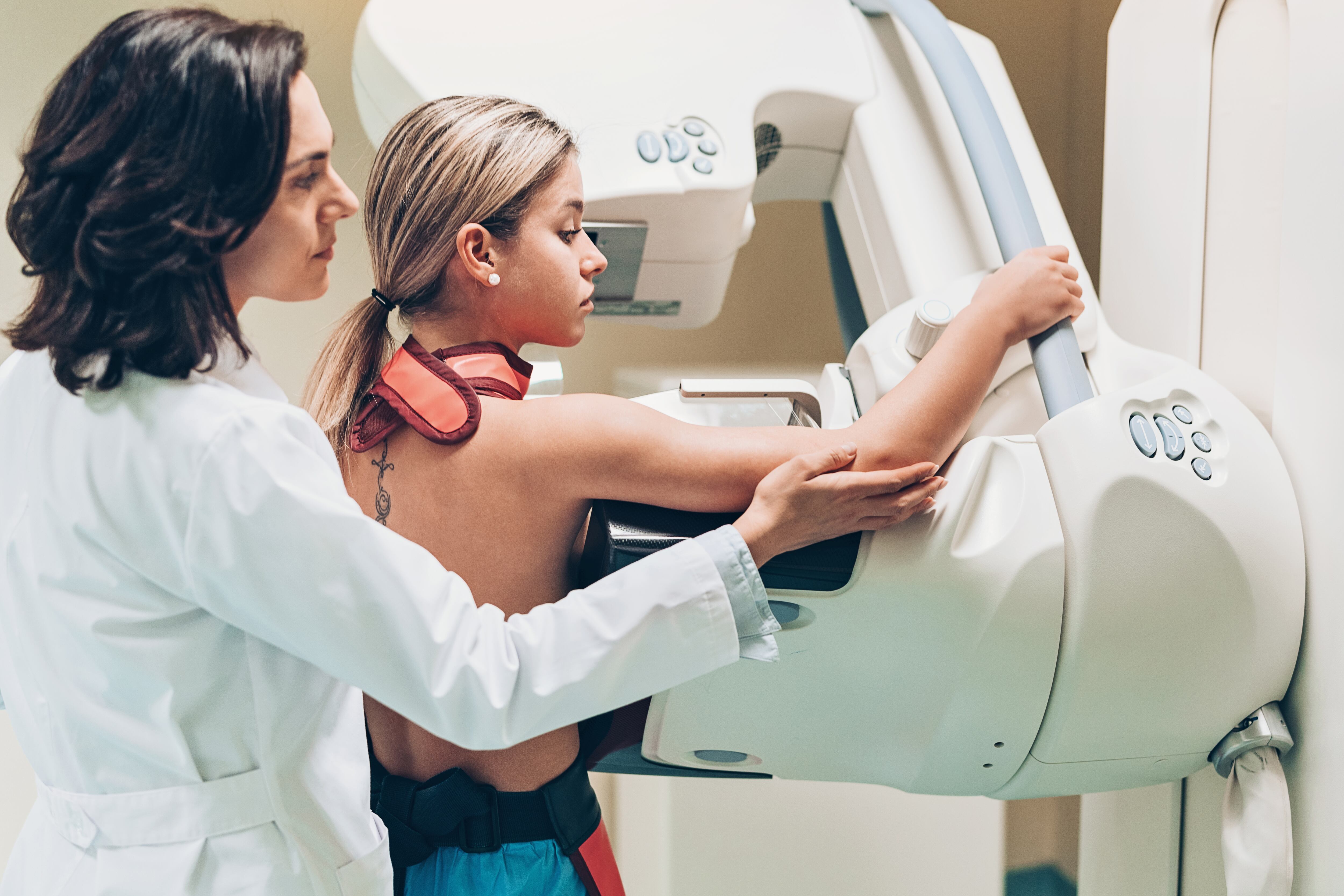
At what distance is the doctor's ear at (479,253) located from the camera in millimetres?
995

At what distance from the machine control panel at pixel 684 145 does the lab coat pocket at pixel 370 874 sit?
0.87 metres

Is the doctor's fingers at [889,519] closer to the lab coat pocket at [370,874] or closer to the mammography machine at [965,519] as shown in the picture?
the mammography machine at [965,519]

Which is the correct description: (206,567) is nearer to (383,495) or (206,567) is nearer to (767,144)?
(383,495)

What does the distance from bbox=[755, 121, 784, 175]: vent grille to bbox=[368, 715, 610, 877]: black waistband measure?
97 centimetres

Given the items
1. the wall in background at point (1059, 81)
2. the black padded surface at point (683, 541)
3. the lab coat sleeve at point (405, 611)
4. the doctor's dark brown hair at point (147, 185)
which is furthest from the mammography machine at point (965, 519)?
the wall in background at point (1059, 81)

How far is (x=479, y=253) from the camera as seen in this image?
101cm

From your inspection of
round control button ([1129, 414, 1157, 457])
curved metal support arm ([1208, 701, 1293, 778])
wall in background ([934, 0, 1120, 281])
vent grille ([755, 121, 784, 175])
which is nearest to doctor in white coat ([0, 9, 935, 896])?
round control button ([1129, 414, 1157, 457])

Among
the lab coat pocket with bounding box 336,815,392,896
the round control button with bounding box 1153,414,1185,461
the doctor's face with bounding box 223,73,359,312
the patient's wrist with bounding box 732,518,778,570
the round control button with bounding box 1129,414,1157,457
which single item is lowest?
the lab coat pocket with bounding box 336,815,392,896

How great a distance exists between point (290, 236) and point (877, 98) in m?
1.03

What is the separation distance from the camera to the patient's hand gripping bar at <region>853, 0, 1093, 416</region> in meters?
1.11

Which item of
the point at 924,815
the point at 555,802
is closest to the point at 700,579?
the point at 555,802

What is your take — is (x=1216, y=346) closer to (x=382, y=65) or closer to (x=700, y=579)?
(x=700, y=579)

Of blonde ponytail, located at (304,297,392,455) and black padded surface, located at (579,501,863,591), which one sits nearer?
black padded surface, located at (579,501,863,591)

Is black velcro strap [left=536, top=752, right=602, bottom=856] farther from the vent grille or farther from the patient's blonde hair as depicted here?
the vent grille
